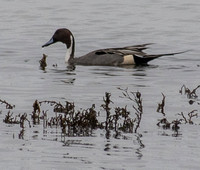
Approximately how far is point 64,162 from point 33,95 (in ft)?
15.4

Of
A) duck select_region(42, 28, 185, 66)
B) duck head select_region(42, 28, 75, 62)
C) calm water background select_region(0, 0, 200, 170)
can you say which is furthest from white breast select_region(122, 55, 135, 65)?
duck head select_region(42, 28, 75, 62)

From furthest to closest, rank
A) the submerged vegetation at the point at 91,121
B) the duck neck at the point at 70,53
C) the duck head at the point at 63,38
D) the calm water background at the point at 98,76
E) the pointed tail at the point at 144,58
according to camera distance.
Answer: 1. the duck head at the point at 63,38
2. the duck neck at the point at 70,53
3. the pointed tail at the point at 144,58
4. the submerged vegetation at the point at 91,121
5. the calm water background at the point at 98,76

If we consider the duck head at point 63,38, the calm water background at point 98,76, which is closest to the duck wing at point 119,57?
the calm water background at point 98,76

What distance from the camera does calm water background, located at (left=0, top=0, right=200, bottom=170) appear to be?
8.10 m

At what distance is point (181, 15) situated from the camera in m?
27.5

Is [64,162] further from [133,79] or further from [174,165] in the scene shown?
[133,79]

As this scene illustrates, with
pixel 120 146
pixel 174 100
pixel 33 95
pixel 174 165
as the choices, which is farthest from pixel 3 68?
pixel 174 165

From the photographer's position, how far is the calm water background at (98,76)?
8.10 metres

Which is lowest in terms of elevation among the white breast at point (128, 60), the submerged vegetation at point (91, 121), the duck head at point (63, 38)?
the submerged vegetation at point (91, 121)

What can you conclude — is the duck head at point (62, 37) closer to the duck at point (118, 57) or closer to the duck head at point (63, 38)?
the duck head at point (63, 38)

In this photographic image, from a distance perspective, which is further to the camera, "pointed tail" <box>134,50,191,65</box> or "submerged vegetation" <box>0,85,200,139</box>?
"pointed tail" <box>134,50,191,65</box>

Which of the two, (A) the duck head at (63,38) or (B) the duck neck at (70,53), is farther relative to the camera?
(A) the duck head at (63,38)

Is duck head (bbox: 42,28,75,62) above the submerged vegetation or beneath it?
above

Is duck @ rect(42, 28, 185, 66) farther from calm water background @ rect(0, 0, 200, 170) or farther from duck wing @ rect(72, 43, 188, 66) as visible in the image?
calm water background @ rect(0, 0, 200, 170)
